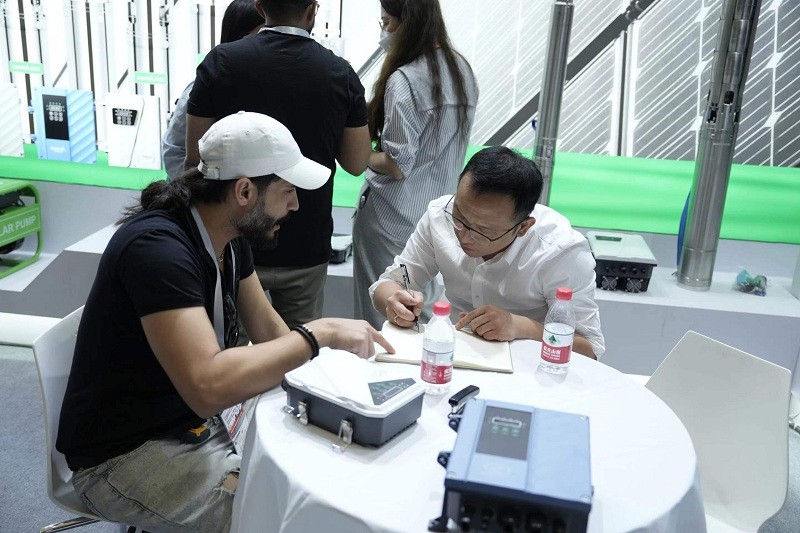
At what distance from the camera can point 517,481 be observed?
3.77ft

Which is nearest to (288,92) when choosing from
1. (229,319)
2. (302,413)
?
(229,319)

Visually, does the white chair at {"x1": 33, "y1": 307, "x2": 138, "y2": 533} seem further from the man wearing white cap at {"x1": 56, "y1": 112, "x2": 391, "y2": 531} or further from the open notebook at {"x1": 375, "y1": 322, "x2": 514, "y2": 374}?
the open notebook at {"x1": 375, "y1": 322, "x2": 514, "y2": 374}

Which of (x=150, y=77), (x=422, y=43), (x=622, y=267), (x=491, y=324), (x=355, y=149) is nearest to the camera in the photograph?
(x=491, y=324)

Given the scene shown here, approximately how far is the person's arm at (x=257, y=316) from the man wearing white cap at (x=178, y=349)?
21cm

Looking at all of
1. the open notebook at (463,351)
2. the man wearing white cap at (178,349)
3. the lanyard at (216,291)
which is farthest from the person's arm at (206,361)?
the open notebook at (463,351)

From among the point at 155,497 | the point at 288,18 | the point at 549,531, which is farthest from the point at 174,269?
the point at 288,18

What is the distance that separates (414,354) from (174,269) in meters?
0.62

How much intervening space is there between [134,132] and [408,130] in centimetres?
180

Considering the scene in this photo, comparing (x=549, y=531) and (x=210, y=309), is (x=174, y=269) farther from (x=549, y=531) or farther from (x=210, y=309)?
(x=549, y=531)

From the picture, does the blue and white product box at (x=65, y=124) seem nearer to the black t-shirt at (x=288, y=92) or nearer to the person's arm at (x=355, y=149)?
the black t-shirt at (x=288, y=92)

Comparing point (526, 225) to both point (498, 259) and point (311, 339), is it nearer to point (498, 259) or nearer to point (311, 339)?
point (498, 259)

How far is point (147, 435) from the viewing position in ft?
5.37

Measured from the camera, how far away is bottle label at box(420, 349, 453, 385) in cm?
164

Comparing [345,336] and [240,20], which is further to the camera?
[240,20]
